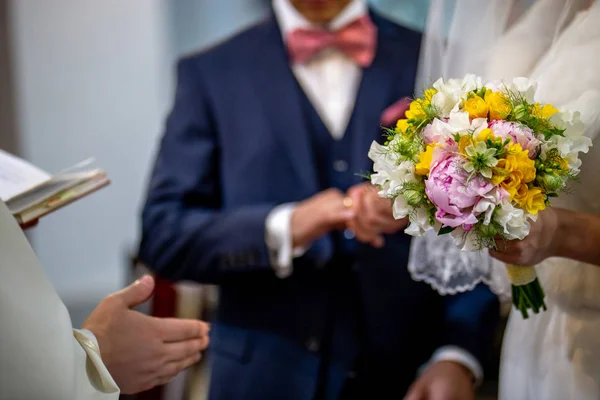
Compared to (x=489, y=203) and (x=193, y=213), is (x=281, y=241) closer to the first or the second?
(x=193, y=213)

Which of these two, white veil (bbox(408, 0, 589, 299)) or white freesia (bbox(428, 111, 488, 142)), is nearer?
white freesia (bbox(428, 111, 488, 142))

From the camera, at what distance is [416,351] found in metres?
1.48

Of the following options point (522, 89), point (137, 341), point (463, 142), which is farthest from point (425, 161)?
point (137, 341)

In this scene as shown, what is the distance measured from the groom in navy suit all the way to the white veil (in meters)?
0.23

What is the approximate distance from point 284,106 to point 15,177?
21.9 inches

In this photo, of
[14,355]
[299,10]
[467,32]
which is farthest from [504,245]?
[299,10]

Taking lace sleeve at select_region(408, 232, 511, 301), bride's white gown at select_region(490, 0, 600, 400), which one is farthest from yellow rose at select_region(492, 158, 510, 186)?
lace sleeve at select_region(408, 232, 511, 301)

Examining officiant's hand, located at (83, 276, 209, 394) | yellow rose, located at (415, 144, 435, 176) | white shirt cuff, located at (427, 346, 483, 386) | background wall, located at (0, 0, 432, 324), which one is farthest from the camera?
background wall, located at (0, 0, 432, 324)

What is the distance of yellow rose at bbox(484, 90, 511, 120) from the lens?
832mm

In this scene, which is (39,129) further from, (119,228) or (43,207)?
(43,207)

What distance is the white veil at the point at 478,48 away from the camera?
3.44 ft

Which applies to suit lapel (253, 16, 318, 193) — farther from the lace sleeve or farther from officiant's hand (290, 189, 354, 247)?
the lace sleeve

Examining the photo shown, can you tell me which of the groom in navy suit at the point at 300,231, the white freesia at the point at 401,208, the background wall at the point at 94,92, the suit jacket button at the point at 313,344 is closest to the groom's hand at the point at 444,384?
the groom in navy suit at the point at 300,231

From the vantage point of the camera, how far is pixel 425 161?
0.83 metres
